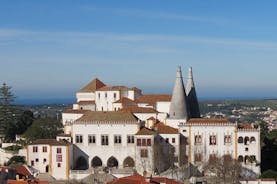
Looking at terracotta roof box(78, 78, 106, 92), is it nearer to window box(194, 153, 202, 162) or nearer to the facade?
the facade

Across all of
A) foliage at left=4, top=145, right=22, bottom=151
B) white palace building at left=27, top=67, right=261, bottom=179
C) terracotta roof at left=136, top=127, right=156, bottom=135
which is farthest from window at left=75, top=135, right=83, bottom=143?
foliage at left=4, top=145, right=22, bottom=151

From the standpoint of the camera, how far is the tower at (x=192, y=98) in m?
67.4

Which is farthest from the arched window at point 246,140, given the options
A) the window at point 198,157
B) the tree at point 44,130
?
the tree at point 44,130

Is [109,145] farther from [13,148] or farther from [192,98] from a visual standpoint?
[192,98]

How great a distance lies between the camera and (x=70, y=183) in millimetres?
57062

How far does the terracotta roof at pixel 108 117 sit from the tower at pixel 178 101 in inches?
178

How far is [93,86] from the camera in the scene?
7650 cm

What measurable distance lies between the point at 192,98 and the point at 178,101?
4.19 metres

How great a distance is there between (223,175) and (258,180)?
134 inches

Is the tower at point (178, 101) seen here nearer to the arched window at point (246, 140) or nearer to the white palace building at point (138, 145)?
the white palace building at point (138, 145)

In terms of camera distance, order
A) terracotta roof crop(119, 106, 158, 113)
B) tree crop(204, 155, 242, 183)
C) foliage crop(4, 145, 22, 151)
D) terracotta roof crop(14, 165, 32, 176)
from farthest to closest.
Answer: terracotta roof crop(119, 106, 158, 113), foliage crop(4, 145, 22, 151), tree crop(204, 155, 242, 183), terracotta roof crop(14, 165, 32, 176)

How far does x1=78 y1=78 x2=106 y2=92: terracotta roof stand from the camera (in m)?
76.1

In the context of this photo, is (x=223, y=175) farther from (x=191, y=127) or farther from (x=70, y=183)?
(x=70, y=183)

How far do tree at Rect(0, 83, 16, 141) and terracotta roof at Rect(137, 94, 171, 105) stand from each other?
1516 cm
